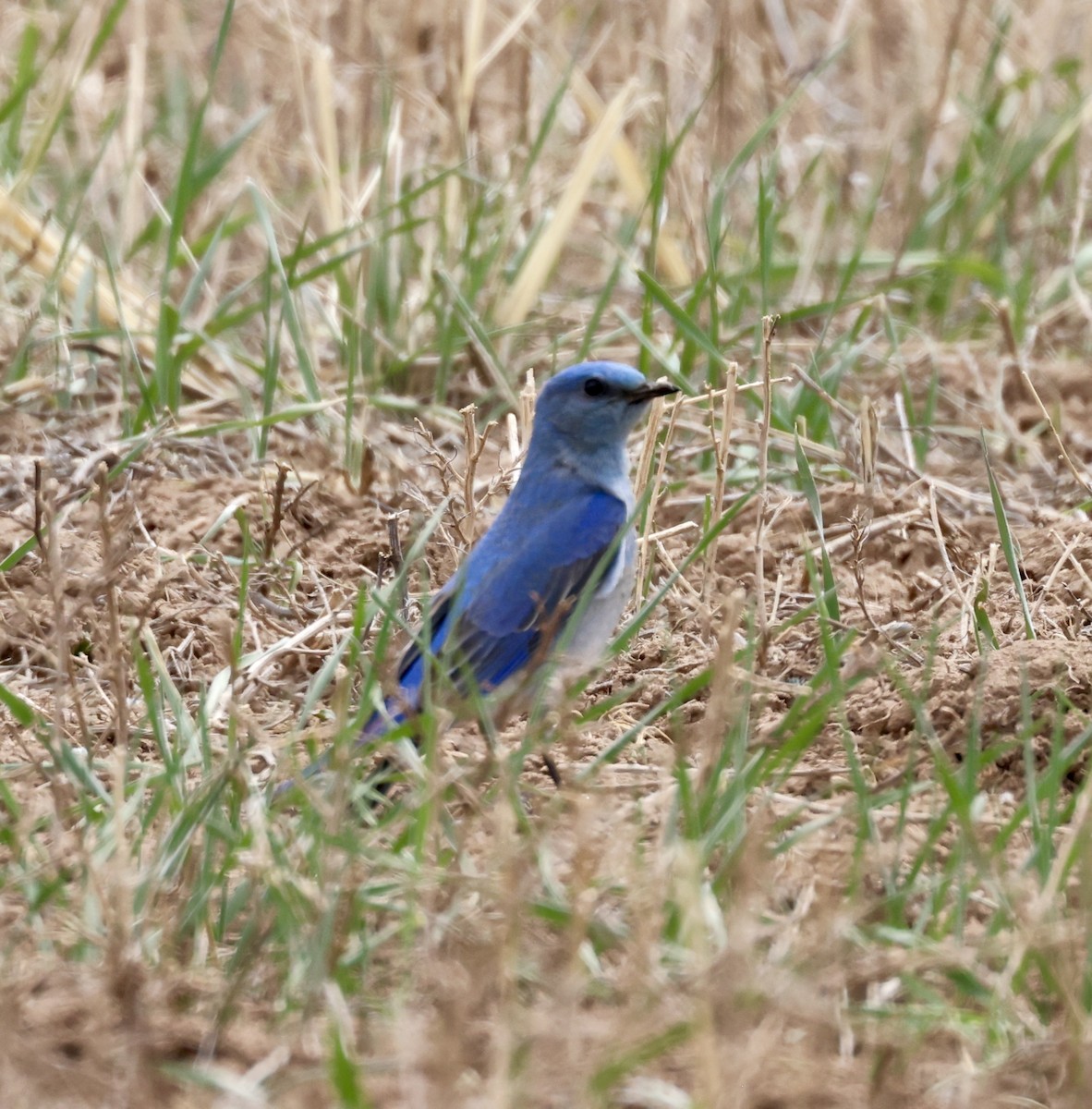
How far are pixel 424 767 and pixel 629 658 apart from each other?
1.17 metres

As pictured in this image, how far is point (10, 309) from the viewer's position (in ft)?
17.1

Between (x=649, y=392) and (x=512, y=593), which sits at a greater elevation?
(x=649, y=392)

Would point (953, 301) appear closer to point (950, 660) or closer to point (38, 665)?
→ point (950, 660)

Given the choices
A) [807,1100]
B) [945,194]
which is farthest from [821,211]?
[807,1100]

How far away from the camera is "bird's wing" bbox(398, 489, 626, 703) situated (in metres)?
3.46

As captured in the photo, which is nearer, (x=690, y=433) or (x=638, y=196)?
(x=690, y=433)

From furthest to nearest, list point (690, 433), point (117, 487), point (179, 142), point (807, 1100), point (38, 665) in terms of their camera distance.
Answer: point (179, 142)
point (690, 433)
point (117, 487)
point (38, 665)
point (807, 1100)

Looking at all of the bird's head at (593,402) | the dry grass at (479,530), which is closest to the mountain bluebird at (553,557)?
the bird's head at (593,402)

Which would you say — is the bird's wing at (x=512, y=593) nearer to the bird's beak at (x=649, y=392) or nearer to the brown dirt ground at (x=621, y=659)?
the brown dirt ground at (x=621, y=659)

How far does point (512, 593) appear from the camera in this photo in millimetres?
3541

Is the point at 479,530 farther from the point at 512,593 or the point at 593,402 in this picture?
the point at 512,593

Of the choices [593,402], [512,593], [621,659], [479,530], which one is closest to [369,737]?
[512,593]

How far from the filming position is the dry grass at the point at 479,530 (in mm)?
2164

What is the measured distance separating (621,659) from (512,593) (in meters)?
0.33
